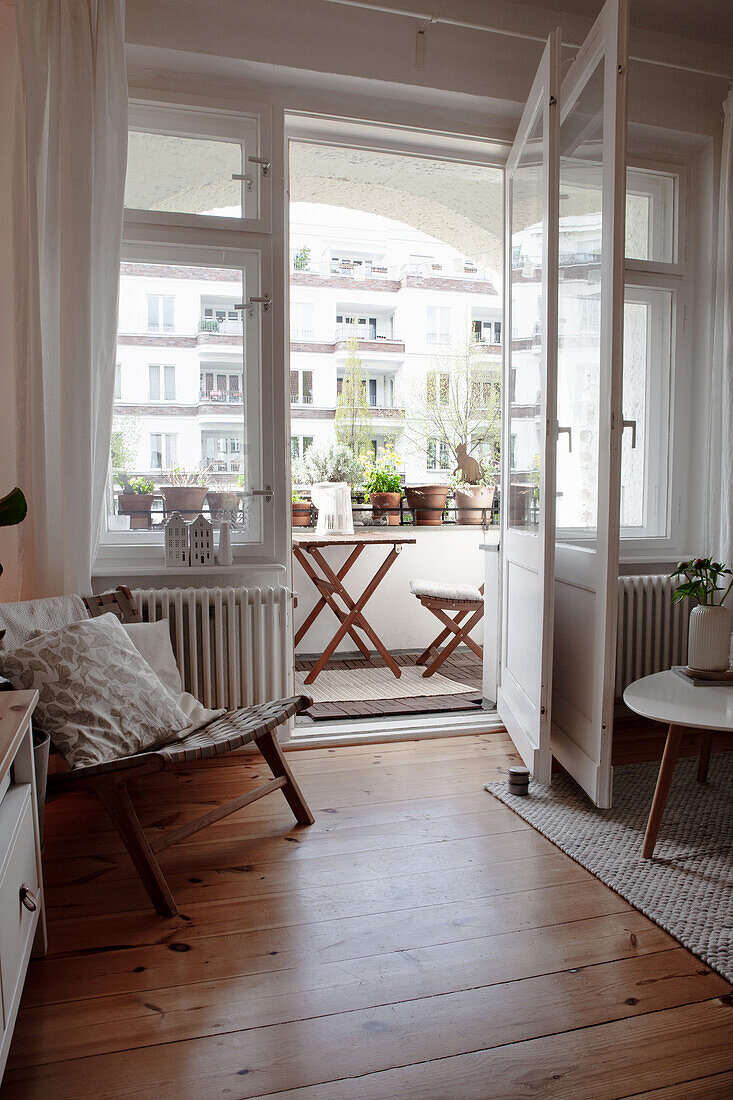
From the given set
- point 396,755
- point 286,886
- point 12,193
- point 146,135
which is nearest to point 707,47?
point 146,135

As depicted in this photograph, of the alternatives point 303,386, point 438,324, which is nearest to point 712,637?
point 303,386

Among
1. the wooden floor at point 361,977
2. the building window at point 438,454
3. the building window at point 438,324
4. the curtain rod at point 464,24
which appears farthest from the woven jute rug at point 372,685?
the building window at point 438,324

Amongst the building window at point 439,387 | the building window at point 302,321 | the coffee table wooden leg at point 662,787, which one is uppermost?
the building window at point 302,321

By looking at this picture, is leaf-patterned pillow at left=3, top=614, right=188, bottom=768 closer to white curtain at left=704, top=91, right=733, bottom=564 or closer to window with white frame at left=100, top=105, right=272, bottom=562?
window with white frame at left=100, top=105, right=272, bottom=562

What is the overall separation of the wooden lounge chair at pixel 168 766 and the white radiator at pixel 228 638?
372 mm

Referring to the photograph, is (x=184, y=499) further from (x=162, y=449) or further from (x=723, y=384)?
(x=723, y=384)

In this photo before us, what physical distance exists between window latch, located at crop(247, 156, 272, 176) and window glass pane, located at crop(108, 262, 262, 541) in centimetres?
41

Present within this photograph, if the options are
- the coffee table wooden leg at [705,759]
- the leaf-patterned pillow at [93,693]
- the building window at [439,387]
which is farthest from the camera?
the building window at [439,387]

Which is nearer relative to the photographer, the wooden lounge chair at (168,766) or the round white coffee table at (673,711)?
the wooden lounge chair at (168,766)

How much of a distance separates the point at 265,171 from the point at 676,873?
9.35 feet

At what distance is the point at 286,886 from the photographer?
2033mm

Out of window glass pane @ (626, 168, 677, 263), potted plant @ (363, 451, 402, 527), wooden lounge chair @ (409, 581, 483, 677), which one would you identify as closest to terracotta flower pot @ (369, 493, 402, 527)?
potted plant @ (363, 451, 402, 527)

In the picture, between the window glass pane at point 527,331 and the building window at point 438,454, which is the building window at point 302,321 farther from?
the window glass pane at point 527,331

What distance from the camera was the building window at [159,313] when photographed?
9.61ft
